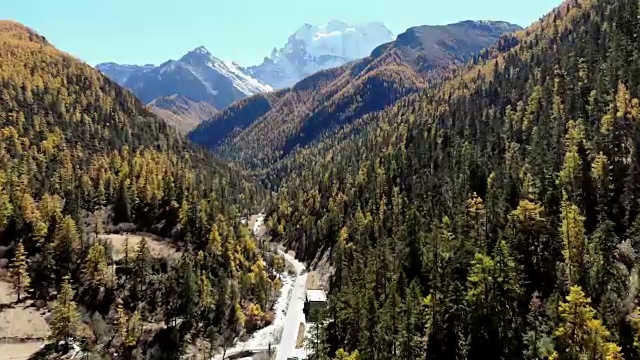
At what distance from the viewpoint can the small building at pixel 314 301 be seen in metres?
160

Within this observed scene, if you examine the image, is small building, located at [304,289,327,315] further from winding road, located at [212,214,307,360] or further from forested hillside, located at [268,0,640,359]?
forested hillside, located at [268,0,640,359]

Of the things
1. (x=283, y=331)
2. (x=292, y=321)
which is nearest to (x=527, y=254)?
(x=283, y=331)

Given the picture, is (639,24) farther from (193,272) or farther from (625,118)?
(193,272)

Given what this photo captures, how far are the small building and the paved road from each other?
14.1ft

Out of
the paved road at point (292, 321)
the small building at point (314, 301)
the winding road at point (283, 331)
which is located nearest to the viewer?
the paved road at point (292, 321)

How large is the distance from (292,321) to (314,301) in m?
9.83

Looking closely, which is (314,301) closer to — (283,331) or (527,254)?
(283,331)

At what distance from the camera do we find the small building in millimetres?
160250

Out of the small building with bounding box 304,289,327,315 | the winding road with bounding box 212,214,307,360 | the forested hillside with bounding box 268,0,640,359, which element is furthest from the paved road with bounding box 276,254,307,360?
the forested hillside with bounding box 268,0,640,359

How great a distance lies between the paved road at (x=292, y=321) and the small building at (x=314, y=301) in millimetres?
4284

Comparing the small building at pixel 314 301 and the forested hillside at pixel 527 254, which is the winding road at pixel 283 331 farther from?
the forested hillside at pixel 527 254

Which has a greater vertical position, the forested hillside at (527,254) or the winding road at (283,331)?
the forested hillside at (527,254)

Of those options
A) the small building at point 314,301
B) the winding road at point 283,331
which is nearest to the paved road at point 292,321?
the winding road at point 283,331

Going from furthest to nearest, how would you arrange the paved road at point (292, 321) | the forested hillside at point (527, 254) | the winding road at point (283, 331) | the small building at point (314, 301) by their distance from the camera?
1. the small building at point (314, 301)
2. the winding road at point (283, 331)
3. the paved road at point (292, 321)
4. the forested hillside at point (527, 254)
